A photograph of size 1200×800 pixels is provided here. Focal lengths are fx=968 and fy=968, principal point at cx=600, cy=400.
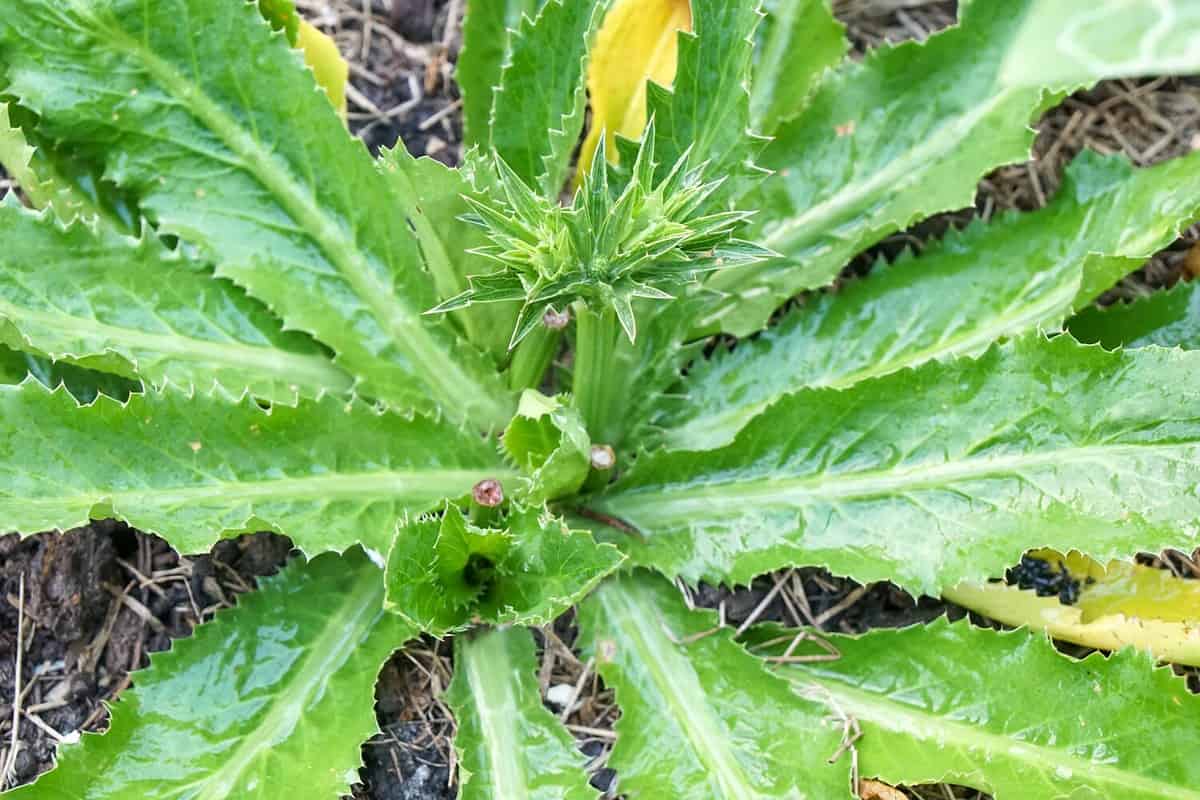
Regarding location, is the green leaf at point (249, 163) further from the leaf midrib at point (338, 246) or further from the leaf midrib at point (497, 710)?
the leaf midrib at point (497, 710)

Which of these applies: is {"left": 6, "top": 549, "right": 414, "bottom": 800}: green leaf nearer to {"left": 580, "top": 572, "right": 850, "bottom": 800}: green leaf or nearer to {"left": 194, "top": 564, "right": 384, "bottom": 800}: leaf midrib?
{"left": 194, "top": 564, "right": 384, "bottom": 800}: leaf midrib

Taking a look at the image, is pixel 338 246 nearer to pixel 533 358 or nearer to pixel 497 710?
pixel 533 358

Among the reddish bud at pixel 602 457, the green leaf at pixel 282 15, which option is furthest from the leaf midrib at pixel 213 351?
the green leaf at pixel 282 15

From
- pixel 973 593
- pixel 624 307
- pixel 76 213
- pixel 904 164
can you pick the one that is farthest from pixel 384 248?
pixel 973 593

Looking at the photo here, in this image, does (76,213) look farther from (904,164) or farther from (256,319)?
(904,164)

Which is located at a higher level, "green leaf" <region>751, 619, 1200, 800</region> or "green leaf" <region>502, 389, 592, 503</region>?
"green leaf" <region>502, 389, 592, 503</region>

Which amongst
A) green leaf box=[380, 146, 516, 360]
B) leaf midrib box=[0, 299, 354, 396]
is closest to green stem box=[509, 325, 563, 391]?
green leaf box=[380, 146, 516, 360]

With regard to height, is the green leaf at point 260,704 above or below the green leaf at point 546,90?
below
